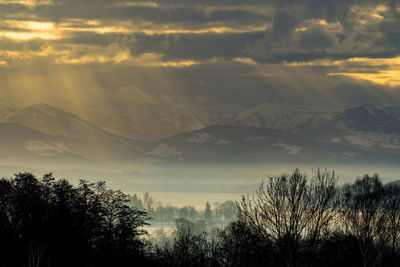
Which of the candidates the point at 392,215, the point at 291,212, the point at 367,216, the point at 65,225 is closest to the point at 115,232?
the point at 65,225

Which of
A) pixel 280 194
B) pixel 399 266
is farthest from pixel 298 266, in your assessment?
pixel 399 266

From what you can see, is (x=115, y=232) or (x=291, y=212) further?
(x=115, y=232)

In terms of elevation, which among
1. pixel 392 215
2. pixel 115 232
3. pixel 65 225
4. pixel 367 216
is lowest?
pixel 115 232

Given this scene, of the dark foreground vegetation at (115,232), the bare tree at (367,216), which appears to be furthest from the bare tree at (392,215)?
the bare tree at (367,216)

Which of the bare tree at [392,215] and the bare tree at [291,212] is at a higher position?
the bare tree at [392,215]

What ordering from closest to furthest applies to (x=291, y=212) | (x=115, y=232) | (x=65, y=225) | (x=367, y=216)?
(x=291, y=212), (x=367, y=216), (x=65, y=225), (x=115, y=232)

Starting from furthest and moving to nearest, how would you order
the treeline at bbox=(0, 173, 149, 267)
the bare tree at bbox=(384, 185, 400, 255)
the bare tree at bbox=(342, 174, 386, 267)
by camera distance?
the bare tree at bbox=(384, 185, 400, 255), the bare tree at bbox=(342, 174, 386, 267), the treeline at bbox=(0, 173, 149, 267)

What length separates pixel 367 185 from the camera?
117 meters

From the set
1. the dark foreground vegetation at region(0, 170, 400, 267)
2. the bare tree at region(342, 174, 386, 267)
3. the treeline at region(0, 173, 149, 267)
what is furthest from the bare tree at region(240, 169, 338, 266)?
the treeline at region(0, 173, 149, 267)

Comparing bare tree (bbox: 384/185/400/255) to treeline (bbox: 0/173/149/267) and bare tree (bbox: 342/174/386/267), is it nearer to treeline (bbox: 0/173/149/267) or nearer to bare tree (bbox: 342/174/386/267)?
bare tree (bbox: 342/174/386/267)

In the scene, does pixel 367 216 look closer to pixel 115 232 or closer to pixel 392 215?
pixel 392 215

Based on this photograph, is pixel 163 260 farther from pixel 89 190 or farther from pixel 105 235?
pixel 89 190

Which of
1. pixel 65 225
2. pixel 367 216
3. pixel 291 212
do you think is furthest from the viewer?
pixel 65 225

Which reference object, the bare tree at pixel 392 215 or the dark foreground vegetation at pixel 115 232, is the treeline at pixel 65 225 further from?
the bare tree at pixel 392 215
